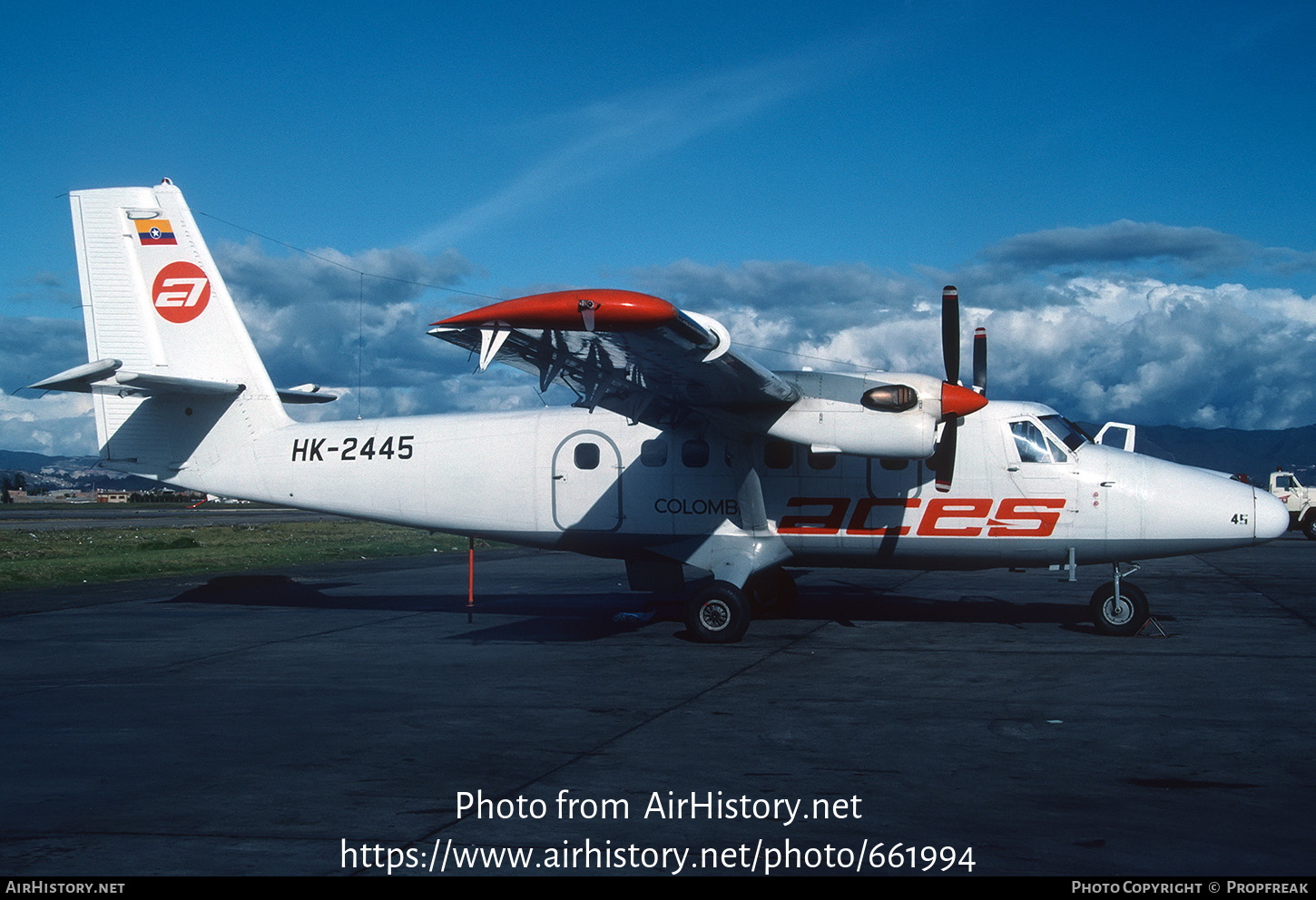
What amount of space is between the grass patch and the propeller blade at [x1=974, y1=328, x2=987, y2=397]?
51.5ft

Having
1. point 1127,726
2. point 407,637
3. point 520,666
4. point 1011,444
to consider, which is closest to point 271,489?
point 407,637

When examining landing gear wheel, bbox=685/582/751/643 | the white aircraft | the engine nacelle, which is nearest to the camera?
the engine nacelle

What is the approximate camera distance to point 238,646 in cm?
1282

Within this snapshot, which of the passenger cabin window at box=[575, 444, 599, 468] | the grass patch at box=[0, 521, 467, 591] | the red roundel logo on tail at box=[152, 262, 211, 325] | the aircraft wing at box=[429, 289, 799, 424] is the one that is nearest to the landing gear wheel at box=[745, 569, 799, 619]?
the passenger cabin window at box=[575, 444, 599, 468]

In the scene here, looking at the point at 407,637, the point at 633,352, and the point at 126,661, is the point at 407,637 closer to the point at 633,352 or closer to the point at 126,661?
the point at 126,661

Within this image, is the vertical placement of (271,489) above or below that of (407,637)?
above

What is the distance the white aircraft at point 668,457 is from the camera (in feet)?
39.4

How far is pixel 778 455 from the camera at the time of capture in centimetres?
1398

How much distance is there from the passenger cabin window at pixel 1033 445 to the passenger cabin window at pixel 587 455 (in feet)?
18.9

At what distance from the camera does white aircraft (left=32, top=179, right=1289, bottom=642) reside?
12.0 metres

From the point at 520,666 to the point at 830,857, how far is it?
6.49 m

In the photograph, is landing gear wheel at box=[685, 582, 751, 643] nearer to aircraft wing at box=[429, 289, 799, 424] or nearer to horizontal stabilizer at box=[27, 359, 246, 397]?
aircraft wing at box=[429, 289, 799, 424]

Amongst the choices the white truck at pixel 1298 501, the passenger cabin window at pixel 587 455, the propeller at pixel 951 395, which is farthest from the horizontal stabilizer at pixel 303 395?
the white truck at pixel 1298 501

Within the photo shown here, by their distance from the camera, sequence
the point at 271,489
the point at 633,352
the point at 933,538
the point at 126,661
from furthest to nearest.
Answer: the point at 271,489 → the point at 933,538 → the point at 126,661 → the point at 633,352
